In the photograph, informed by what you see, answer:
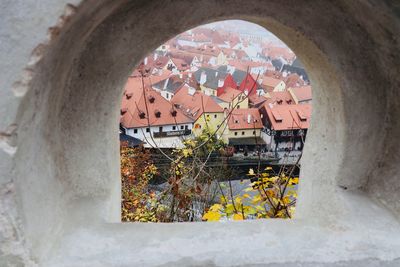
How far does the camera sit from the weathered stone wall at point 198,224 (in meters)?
1.38

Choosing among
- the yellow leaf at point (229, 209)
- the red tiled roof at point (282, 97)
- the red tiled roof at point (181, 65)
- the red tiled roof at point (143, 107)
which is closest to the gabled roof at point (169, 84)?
the red tiled roof at point (282, 97)

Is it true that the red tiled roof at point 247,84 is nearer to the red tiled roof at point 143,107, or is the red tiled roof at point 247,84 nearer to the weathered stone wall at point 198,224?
the red tiled roof at point 143,107

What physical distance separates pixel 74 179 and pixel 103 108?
12.5 inches

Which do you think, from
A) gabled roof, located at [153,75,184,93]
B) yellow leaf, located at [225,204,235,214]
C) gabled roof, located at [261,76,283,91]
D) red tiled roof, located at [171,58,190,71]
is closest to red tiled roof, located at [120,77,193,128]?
gabled roof, located at [153,75,184,93]

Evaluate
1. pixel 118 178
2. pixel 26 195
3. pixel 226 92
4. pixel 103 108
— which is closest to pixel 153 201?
pixel 118 178

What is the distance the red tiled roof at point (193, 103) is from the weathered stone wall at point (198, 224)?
643 centimetres

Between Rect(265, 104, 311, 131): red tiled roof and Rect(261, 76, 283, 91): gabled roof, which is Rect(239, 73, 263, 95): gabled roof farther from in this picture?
Rect(261, 76, 283, 91): gabled roof

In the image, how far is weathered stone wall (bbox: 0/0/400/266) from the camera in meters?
1.38

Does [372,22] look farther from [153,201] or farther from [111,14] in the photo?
[153,201]

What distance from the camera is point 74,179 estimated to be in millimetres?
1781

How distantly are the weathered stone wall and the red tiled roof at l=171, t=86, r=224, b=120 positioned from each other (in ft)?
21.1

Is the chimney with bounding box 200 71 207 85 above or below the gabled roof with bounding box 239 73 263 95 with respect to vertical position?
above

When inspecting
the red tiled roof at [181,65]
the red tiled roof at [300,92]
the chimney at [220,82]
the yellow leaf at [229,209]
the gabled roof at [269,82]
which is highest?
the red tiled roof at [181,65]

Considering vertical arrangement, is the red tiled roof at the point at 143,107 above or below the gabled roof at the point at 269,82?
below
